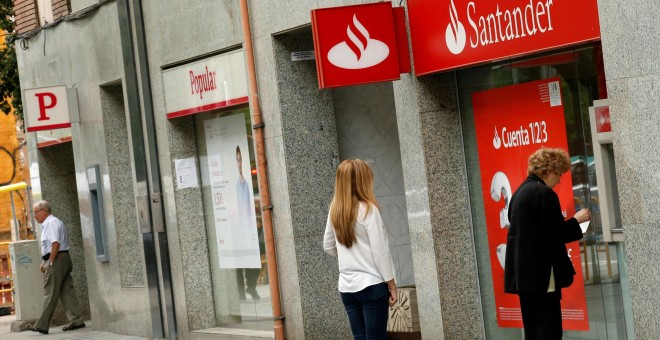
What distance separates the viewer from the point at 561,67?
938cm

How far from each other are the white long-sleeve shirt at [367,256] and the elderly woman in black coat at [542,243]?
2.88 ft

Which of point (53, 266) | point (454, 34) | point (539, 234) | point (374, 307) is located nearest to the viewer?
point (539, 234)

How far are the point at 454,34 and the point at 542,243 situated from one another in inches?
104

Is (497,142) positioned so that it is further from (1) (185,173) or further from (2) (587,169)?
(1) (185,173)

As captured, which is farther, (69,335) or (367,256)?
(69,335)

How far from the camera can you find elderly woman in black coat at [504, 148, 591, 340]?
7789 mm

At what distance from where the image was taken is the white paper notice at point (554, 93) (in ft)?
31.1

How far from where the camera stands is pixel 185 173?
15.1m

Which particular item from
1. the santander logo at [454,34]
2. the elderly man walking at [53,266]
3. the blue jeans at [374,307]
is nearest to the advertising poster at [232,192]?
the elderly man walking at [53,266]

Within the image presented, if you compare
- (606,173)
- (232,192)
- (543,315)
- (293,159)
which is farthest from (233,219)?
(543,315)

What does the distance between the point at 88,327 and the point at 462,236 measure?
912 cm

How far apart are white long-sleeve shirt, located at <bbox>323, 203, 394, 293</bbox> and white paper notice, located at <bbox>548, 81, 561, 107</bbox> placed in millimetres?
1986

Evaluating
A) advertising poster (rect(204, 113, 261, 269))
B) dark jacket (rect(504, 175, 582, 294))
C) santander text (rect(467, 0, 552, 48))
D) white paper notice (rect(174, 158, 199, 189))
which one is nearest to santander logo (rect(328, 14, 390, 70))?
santander text (rect(467, 0, 552, 48))

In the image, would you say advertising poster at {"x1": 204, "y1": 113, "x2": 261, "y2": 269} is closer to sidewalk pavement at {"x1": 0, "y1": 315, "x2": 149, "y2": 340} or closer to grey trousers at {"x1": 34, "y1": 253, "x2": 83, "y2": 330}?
sidewalk pavement at {"x1": 0, "y1": 315, "x2": 149, "y2": 340}
